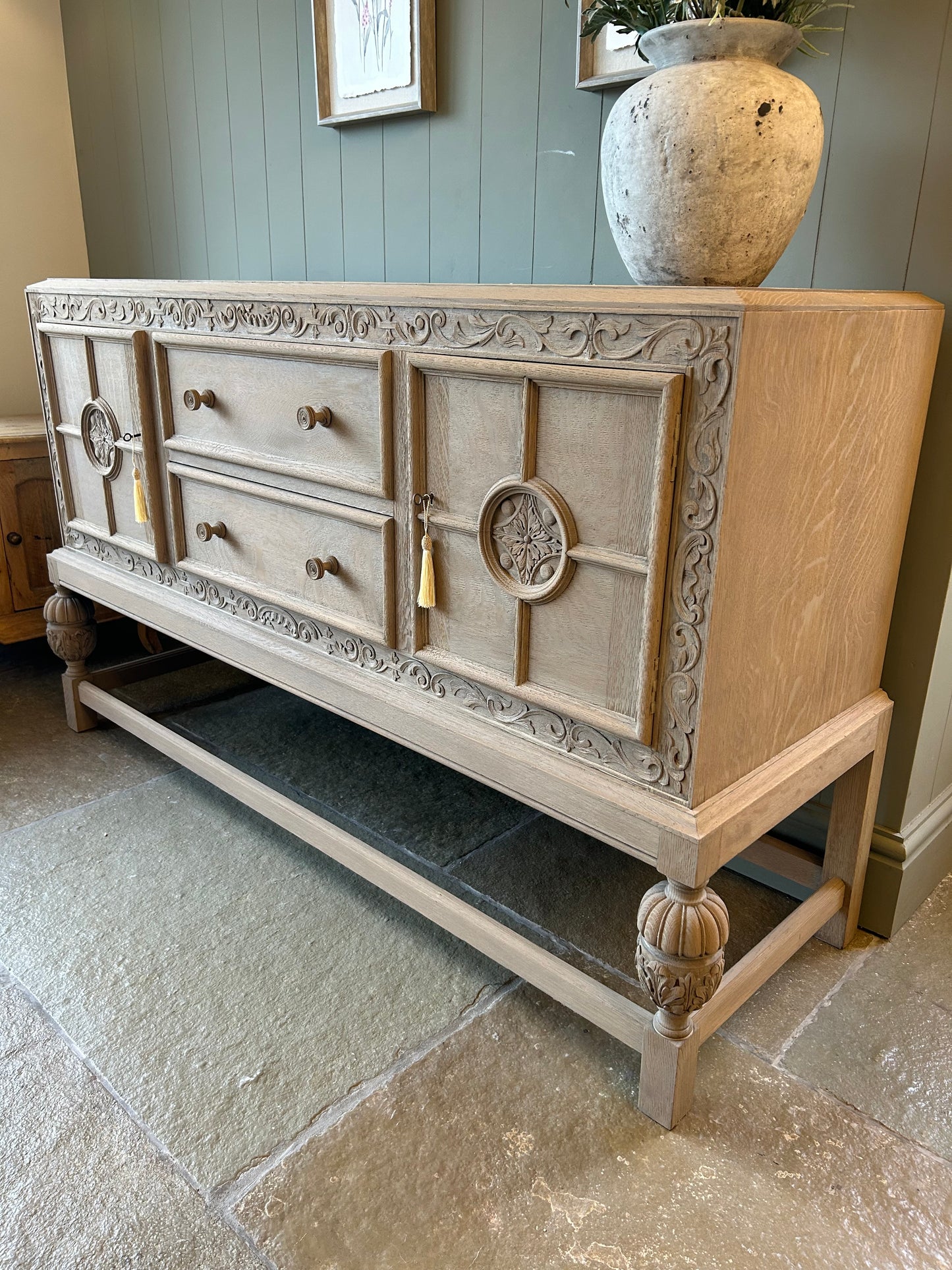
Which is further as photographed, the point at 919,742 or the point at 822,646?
the point at 919,742

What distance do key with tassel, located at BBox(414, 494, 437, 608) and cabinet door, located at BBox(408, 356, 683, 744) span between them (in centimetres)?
1

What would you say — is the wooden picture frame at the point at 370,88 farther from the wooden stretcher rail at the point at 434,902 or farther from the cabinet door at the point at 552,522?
the wooden stretcher rail at the point at 434,902

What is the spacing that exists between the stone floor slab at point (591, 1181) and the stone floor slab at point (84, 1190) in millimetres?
78

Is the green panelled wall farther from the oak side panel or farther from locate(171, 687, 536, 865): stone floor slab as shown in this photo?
locate(171, 687, 536, 865): stone floor slab

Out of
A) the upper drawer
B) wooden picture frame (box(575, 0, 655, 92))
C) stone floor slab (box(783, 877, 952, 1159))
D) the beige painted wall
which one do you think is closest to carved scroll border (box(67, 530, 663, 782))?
the upper drawer

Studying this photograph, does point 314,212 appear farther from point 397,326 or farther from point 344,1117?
point 344,1117

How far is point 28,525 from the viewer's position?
265 cm

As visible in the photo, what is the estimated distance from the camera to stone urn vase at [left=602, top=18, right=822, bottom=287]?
1.11 metres

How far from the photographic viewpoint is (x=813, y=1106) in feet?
4.42

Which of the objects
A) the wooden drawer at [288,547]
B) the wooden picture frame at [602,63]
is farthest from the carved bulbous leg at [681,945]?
the wooden picture frame at [602,63]

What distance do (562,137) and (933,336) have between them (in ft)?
2.80

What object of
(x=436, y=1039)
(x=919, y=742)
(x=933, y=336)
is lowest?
(x=436, y=1039)

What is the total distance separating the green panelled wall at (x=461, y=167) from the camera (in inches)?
55.8

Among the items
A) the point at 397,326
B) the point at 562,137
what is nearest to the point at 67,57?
the point at 562,137
